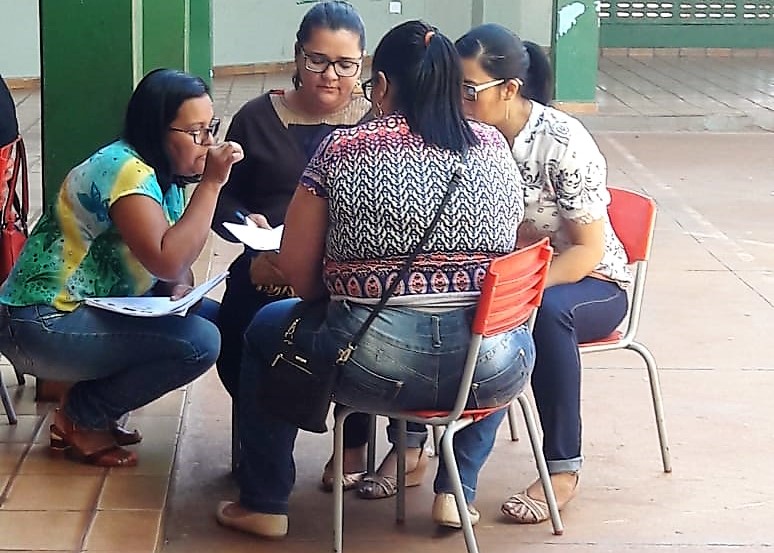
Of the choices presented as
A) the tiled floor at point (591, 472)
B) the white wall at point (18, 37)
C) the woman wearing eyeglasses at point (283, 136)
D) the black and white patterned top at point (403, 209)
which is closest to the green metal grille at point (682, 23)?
the white wall at point (18, 37)

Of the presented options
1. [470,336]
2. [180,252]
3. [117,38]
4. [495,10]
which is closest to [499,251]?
[470,336]

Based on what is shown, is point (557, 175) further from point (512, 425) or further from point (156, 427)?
point (156, 427)

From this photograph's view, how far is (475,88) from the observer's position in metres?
3.40

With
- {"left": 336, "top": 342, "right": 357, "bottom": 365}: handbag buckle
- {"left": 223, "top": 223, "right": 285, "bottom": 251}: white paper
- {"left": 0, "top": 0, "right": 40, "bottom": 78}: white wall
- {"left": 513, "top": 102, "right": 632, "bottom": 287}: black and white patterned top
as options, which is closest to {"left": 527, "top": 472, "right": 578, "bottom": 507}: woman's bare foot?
{"left": 513, "top": 102, "right": 632, "bottom": 287}: black and white patterned top

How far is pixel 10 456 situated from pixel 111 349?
0.55 metres

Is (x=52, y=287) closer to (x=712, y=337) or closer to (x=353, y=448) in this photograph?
(x=353, y=448)

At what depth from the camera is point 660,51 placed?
16.9 m

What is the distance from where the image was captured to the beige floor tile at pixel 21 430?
12.9 ft

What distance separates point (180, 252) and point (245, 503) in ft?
2.21

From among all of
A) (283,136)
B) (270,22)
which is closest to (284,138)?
(283,136)

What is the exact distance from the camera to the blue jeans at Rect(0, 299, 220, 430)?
3492 millimetres

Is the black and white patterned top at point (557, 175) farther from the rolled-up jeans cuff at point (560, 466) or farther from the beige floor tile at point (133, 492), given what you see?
the beige floor tile at point (133, 492)

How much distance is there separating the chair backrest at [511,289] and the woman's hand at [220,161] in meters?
0.77

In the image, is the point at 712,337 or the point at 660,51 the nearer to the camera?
the point at 712,337
